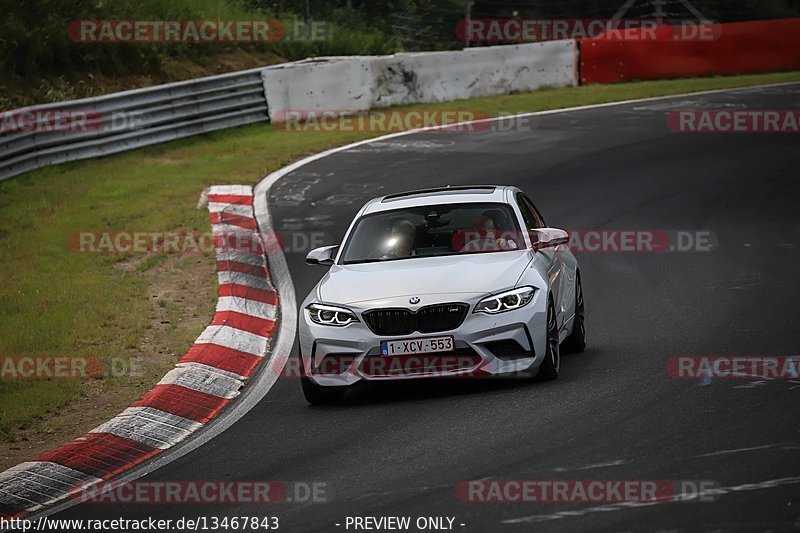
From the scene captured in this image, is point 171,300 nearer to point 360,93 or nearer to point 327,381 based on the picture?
point 327,381

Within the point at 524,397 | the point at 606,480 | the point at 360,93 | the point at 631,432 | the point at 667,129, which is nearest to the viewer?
the point at 606,480

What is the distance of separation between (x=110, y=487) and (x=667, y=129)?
59.7ft

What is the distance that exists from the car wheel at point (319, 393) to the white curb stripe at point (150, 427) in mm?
817

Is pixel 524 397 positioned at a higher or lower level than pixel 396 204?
lower

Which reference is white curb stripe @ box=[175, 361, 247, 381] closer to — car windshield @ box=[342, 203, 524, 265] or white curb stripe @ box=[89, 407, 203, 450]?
white curb stripe @ box=[89, 407, 203, 450]

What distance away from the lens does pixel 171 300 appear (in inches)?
509

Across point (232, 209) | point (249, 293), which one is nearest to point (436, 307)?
point (249, 293)

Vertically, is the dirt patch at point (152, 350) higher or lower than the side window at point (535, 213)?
lower

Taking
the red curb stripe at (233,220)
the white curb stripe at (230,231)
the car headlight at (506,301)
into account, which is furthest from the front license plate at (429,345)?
the red curb stripe at (233,220)

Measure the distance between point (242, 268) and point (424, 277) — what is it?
17.1ft

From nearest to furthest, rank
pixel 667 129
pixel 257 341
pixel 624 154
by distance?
pixel 257 341 → pixel 624 154 → pixel 667 129

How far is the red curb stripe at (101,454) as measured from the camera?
26.2 feet

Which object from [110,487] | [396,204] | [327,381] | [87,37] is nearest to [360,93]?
[87,37]

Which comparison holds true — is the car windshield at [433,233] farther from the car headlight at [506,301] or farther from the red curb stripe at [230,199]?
the red curb stripe at [230,199]
